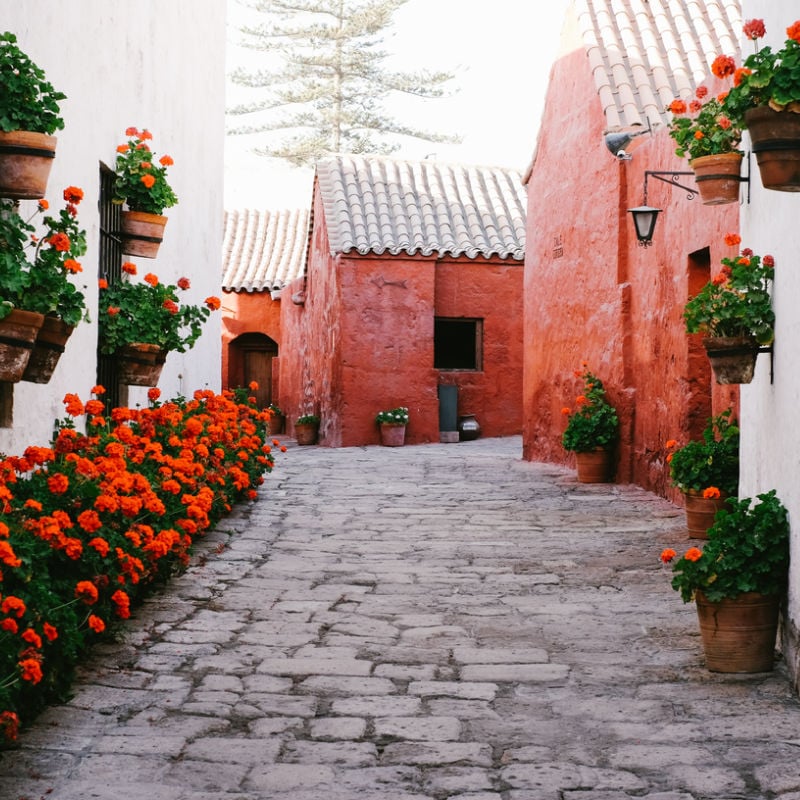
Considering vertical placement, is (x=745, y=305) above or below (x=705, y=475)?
above

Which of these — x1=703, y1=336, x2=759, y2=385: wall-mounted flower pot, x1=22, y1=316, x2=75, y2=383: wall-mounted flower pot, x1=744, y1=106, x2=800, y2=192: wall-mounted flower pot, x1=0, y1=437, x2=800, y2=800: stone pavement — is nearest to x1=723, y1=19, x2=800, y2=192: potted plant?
x1=744, y1=106, x2=800, y2=192: wall-mounted flower pot

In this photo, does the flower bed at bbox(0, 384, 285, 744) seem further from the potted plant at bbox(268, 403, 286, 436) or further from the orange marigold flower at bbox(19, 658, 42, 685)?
the potted plant at bbox(268, 403, 286, 436)

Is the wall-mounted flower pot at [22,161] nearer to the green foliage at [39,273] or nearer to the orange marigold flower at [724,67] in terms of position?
the green foliage at [39,273]

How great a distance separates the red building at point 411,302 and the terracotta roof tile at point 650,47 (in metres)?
6.01

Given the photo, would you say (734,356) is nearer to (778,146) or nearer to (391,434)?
(778,146)

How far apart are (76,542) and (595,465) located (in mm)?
8352

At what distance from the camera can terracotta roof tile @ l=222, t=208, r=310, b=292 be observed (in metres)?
27.0

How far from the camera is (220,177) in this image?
1277 centimetres

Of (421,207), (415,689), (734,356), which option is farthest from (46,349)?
(421,207)

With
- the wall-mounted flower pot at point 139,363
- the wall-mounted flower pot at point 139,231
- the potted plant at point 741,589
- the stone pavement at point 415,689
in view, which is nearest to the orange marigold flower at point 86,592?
the stone pavement at point 415,689

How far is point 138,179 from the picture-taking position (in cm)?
805

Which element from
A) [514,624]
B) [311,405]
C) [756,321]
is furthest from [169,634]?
[311,405]

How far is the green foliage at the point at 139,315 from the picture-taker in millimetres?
7816

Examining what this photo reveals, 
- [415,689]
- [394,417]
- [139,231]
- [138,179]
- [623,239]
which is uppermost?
[623,239]
